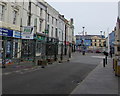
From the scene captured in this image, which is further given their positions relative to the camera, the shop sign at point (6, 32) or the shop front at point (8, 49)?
the shop sign at point (6, 32)

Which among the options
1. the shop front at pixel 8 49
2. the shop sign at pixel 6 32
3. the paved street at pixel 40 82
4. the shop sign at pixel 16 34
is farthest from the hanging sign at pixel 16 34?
the paved street at pixel 40 82

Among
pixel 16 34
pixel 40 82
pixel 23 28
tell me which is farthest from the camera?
pixel 16 34

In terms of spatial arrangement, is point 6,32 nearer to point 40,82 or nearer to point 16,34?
point 16,34

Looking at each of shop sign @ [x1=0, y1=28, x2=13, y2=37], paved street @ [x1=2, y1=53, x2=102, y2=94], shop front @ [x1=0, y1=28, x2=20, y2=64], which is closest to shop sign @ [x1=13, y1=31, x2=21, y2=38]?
shop sign @ [x1=0, y1=28, x2=13, y2=37]

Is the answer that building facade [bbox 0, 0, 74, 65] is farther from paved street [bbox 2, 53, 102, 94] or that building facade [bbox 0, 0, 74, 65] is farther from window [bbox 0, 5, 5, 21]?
paved street [bbox 2, 53, 102, 94]

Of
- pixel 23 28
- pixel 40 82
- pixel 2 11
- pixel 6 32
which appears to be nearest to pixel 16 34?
pixel 23 28

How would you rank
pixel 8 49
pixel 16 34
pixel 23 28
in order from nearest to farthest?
pixel 8 49, pixel 23 28, pixel 16 34

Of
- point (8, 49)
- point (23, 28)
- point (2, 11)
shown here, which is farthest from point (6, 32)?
point (8, 49)

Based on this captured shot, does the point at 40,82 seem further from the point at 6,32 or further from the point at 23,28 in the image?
the point at 23,28

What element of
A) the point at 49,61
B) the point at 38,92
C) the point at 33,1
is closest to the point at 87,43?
the point at 33,1

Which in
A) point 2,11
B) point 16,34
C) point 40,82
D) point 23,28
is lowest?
point 40,82

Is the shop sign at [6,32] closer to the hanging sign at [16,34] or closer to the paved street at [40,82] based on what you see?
the hanging sign at [16,34]

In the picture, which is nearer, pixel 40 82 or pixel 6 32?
pixel 40 82

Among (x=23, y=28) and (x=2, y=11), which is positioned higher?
(x=2, y=11)
